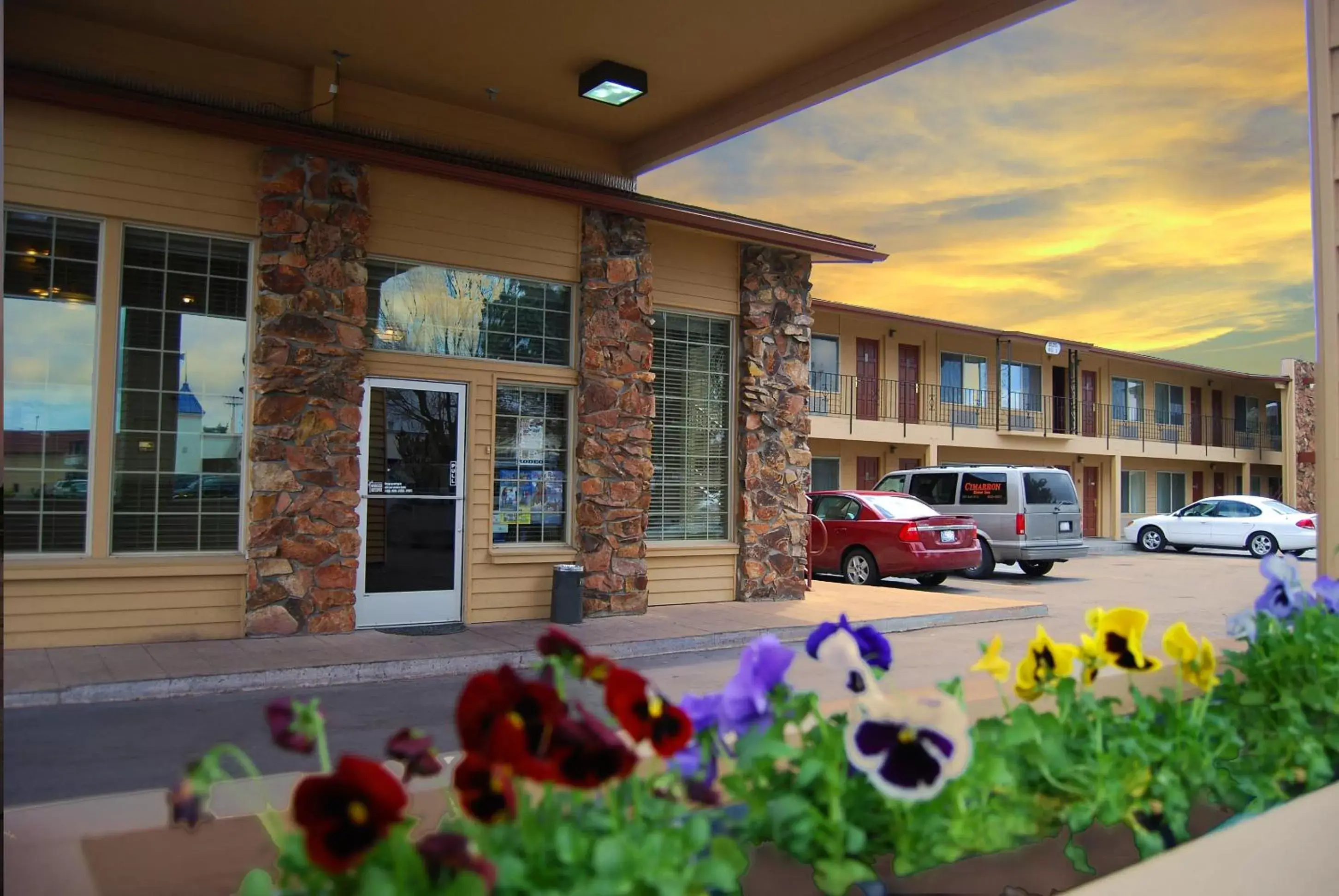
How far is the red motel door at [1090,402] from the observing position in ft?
101

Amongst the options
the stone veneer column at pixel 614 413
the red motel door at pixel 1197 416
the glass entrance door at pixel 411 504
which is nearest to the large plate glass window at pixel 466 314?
the stone veneer column at pixel 614 413

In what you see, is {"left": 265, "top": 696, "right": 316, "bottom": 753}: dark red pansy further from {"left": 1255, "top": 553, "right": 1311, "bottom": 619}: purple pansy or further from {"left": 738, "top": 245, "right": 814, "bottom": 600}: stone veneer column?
{"left": 738, "top": 245, "right": 814, "bottom": 600}: stone veneer column

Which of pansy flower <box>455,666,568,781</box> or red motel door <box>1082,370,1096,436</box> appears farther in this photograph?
red motel door <box>1082,370,1096,436</box>

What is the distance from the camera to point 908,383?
87.0ft

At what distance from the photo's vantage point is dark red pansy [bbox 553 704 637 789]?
3.93 feet

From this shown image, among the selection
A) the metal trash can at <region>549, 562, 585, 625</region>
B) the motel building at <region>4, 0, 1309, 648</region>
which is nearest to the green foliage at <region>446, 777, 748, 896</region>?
the motel building at <region>4, 0, 1309, 648</region>

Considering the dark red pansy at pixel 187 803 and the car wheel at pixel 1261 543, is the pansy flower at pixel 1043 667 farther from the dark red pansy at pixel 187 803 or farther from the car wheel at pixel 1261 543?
the car wheel at pixel 1261 543

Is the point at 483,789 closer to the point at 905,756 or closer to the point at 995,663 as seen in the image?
the point at 905,756

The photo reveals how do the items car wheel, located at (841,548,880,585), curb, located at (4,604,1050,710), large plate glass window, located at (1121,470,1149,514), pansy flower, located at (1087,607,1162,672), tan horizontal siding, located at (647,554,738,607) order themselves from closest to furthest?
pansy flower, located at (1087,607,1162,672) < curb, located at (4,604,1050,710) < tan horizontal siding, located at (647,554,738,607) < car wheel, located at (841,548,880,585) < large plate glass window, located at (1121,470,1149,514)

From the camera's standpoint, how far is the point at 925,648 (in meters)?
9.43

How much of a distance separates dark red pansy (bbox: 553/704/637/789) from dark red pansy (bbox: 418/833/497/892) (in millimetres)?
161

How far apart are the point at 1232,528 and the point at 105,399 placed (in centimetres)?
2371

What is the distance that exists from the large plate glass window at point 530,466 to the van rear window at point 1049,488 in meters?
9.90

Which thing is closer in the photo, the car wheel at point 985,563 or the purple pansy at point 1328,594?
the purple pansy at point 1328,594
